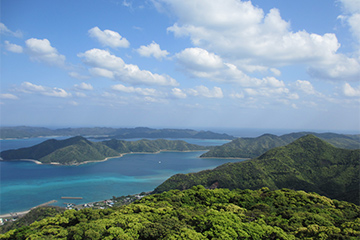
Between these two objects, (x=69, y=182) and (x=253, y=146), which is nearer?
(x=69, y=182)

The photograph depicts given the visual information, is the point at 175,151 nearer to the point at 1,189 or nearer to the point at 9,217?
the point at 1,189

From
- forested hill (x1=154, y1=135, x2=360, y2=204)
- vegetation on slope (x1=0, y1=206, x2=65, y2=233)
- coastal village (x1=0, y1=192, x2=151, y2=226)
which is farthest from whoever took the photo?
forested hill (x1=154, y1=135, x2=360, y2=204)

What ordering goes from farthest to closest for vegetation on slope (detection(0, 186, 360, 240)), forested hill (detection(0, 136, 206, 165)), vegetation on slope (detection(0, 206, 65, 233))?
forested hill (detection(0, 136, 206, 165)) < vegetation on slope (detection(0, 206, 65, 233)) < vegetation on slope (detection(0, 186, 360, 240))

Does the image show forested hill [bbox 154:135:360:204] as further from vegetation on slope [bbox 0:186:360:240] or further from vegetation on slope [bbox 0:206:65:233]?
vegetation on slope [bbox 0:186:360:240]

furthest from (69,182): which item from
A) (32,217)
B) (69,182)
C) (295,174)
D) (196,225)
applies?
(196,225)

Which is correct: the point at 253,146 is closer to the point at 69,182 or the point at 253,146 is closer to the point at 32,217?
the point at 69,182

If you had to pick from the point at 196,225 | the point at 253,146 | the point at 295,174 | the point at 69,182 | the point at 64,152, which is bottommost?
the point at 69,182

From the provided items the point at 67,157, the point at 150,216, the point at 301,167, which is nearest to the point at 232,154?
the point at 301,167

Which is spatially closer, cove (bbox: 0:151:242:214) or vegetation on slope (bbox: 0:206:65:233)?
vegetation on slope (bbox: 0:206:65:233)

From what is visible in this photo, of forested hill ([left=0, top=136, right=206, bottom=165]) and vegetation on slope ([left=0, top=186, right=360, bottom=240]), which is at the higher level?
vegetation on slope ([left=0, top=186, right=360, bottom=240])

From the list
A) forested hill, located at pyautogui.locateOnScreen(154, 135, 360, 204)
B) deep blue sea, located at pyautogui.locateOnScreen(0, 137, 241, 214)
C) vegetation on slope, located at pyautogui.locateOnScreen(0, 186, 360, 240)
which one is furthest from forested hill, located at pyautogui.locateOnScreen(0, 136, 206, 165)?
vegetation on slope, located at pyautogui.locateOnScreen(0, 186, 360, 240)
